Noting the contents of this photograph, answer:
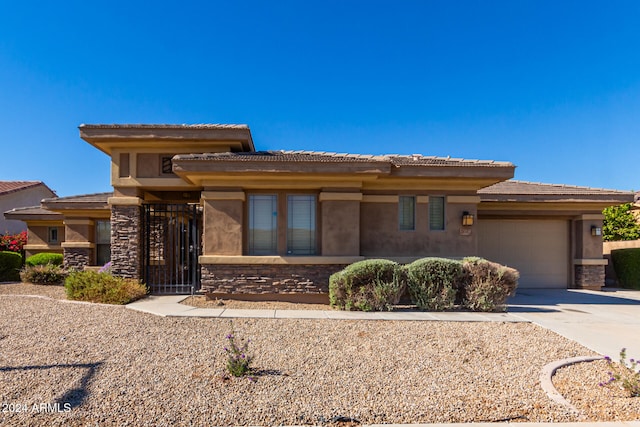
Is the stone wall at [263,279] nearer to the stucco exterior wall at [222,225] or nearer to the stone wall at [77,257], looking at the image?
the stucco exterior wall at [222,225]

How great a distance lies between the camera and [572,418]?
3.94 meters

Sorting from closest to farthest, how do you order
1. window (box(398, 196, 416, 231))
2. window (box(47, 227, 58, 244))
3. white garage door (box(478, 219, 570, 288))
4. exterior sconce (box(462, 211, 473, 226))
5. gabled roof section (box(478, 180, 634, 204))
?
exterior sconce (box(462, 211, 473, 226)), window (box(398, 196, 416, 231)), gabled roof section (box(478, 180, 634, 204)), white garage door (box(478, 219, 570, 288)), window (box(47, 227, 58, 244))

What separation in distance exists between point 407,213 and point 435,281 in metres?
2.51

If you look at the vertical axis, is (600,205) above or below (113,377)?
above

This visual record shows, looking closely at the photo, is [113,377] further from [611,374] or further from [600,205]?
[600,205]

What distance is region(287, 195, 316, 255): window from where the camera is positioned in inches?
394

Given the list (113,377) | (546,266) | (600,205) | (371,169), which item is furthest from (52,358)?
(600,205)

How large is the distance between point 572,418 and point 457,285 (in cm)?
511

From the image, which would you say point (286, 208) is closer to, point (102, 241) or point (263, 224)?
point (263, 224)

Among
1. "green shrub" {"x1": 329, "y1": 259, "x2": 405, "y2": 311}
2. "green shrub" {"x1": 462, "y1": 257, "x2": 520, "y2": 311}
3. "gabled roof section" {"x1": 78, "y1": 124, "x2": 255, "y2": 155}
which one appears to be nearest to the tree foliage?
"green shrub" {"x1": 462, "y1": 257, "x2": 520, "y2": 311}

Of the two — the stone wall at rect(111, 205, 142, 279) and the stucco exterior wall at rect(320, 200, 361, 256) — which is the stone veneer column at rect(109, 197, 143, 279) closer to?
the stone wall at rect(111, 205, 142, 279)

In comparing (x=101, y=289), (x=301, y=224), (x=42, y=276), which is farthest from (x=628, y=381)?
(x=42, y=276)

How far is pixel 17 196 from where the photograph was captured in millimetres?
24094

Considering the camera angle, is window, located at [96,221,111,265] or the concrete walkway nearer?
the concrete walkway
